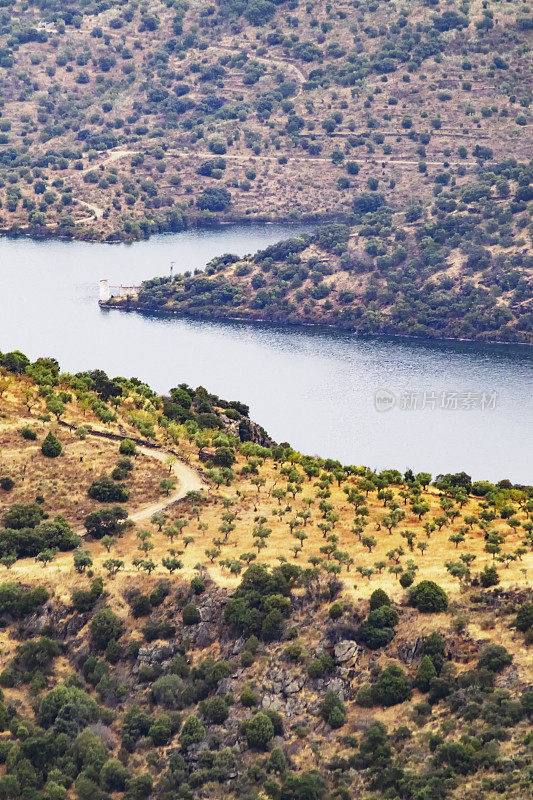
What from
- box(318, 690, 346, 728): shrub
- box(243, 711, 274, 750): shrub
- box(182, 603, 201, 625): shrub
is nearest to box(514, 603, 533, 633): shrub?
box(318, 690, 346, 728): shrub

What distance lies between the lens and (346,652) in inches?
4980

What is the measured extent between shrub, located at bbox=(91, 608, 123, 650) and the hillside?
0.62 ft

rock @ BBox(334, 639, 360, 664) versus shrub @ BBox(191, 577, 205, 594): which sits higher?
shrub @ BBox(191, 577, 205, 594)

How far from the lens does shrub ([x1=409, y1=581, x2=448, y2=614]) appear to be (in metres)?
127

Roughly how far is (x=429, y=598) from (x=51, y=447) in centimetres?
4498

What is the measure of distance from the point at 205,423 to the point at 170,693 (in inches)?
2017

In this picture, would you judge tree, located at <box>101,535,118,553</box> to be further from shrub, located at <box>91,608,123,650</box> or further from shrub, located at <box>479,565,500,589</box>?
shrub, located at <box>479,565,500,589</box>

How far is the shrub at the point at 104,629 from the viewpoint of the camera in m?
132

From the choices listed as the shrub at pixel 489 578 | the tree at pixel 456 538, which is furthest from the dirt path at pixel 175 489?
the shrub at pixel 489 578

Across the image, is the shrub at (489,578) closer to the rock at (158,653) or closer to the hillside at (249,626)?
the hillside at (249,626)

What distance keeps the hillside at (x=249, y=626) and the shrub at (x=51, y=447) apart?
0.18 metres

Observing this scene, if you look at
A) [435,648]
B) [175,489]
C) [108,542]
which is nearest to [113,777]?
[435,648]

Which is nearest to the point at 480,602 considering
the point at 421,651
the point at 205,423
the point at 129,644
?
the point at 421,651

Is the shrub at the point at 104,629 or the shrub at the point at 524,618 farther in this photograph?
the shrub at the point at 104,629
